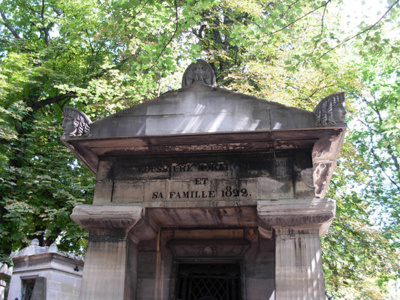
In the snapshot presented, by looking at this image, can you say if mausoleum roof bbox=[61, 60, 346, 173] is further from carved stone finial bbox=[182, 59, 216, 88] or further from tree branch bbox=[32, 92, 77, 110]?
tree branch bbox=[32, 92, 77, 110]

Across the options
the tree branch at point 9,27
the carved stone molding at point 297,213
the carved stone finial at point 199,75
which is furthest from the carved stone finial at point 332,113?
the tree branch at point 9,27

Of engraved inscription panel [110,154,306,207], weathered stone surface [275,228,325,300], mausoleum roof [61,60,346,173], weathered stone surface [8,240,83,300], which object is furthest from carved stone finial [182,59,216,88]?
weathered stone surface [8,240,83,300]

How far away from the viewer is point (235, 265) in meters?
6.91

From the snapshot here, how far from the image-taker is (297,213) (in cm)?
548

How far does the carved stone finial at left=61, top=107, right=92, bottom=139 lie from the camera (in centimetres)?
626

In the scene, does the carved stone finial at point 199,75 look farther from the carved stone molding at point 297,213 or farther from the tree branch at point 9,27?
the tree branch at point 9,27

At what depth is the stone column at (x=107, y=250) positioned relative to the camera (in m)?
5.70

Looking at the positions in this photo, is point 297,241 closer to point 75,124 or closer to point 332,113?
point 332,113

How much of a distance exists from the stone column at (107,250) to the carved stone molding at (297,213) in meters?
1.83

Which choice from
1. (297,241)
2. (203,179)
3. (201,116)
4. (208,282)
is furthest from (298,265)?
(201,116)

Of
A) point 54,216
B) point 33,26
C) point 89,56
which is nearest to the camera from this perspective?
point 54,216

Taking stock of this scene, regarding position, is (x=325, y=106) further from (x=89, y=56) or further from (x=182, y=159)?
(x=89, y=56)

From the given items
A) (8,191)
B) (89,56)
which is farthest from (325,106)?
(89,56)

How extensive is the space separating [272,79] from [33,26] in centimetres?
1213
